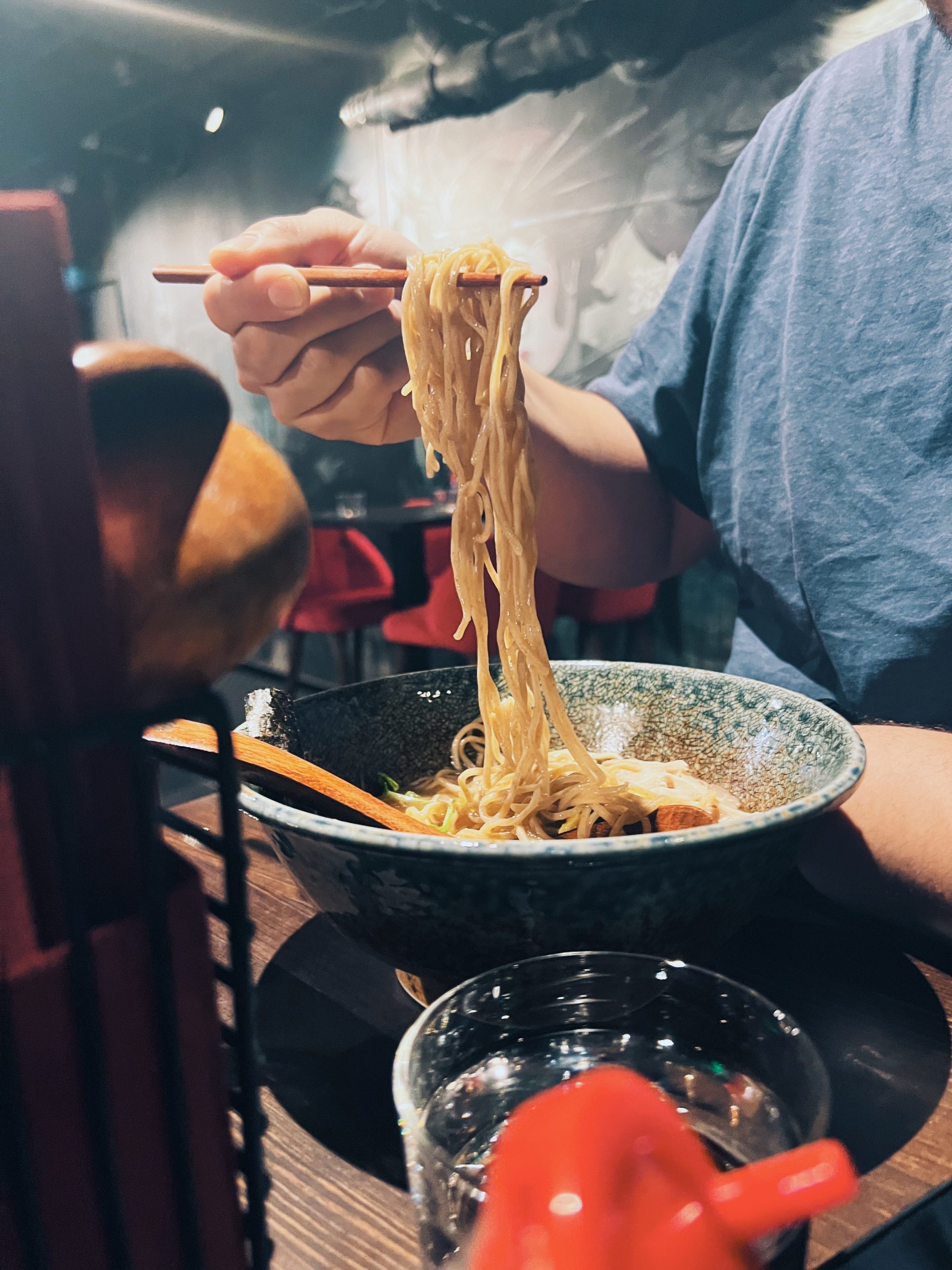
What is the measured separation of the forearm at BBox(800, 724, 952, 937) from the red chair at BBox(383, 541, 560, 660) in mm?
1943

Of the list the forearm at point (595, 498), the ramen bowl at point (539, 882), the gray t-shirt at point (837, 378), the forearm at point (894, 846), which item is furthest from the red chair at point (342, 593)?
the ramen bowl at point (539, 882)

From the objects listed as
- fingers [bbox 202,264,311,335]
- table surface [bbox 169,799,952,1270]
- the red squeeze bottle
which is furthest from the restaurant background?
the red squeeze bottle

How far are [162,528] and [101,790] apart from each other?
6cm

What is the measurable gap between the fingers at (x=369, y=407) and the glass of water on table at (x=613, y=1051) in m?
0.69

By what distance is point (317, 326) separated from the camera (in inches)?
33.4

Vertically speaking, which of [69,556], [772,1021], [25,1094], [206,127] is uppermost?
[206,127]

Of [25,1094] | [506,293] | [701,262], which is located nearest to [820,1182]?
[25,1094]

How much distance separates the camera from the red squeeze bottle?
210 millimetres

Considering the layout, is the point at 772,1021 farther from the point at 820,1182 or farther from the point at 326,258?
the point at 326,258

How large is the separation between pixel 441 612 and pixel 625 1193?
2.65 metres

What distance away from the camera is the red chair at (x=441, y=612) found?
2.72 m

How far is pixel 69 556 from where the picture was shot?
0.54 feet

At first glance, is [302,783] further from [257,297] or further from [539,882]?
[257,297]

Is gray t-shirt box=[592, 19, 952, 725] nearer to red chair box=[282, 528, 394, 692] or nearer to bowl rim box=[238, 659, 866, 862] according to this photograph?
bowl rim box=[238, 659, 866, 862]
